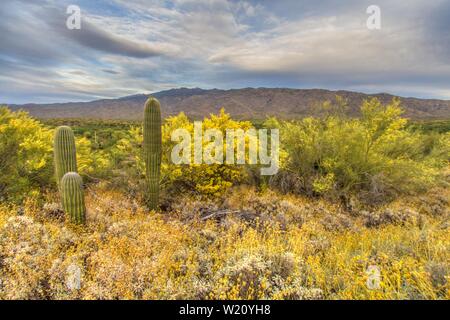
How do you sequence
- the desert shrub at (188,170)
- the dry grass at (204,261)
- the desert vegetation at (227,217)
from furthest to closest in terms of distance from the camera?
the desert shrub at (188,170) → the desert vegetation at (227,217) → the dry grass at (204,261)

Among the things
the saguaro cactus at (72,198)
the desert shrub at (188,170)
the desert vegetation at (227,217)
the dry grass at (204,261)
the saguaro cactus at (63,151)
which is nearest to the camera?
the dry grass at (204,261)

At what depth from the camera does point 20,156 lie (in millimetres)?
Result: 6785

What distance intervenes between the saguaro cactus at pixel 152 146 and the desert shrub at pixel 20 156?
105 inches

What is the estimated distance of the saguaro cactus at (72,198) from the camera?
16.7 feet

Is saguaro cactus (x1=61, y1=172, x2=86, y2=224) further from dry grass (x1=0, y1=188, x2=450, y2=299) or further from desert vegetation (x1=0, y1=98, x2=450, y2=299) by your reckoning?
dry grass (x1=0, y1=188, x2=450, y2=299)

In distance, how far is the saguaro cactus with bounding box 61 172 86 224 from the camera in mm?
5098

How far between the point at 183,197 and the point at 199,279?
4.76 m

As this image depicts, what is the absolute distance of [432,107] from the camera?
115250 mm

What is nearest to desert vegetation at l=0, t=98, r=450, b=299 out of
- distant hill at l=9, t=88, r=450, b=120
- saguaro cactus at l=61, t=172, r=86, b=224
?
saguaro cactus at l=61, t=172, r=86, b=224

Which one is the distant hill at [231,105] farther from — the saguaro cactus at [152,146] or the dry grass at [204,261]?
the dry grass at [204,261]

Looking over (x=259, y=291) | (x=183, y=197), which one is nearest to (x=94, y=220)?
(x=183, y=197)

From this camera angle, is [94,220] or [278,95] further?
[278,95]

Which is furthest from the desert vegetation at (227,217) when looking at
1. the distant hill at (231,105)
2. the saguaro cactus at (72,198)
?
the distant hill at (231,105)
